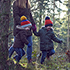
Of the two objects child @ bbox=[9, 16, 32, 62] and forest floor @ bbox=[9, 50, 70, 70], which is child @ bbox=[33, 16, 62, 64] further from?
child @ bbox=[9, 16, 32, 62]

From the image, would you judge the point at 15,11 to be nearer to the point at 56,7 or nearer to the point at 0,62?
the point at 0,62

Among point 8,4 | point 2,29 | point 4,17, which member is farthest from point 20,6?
point 2,29

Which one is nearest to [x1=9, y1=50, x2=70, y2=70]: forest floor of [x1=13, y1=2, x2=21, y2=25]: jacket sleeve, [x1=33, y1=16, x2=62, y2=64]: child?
[x1=33, y1=16, x2=62, y2=64]: child

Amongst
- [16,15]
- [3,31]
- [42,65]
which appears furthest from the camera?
[42,65]

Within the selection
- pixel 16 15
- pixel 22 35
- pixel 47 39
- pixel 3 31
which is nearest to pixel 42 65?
pixel 47 39

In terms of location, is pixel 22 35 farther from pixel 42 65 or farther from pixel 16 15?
pixel 42 65

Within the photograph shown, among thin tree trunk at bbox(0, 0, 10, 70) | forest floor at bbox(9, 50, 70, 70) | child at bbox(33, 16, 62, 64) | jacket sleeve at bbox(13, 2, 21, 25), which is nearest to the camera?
thin tree trunk at bbox(0, 0, 10, 70)

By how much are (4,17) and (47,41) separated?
2.21m

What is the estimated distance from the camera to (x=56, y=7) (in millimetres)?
8109

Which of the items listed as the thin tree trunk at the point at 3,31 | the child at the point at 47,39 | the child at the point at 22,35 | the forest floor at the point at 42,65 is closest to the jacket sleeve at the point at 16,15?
the child at the point at 22,35

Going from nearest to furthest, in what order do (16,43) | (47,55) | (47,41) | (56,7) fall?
(16,43), (47,41), (47,55), (56,7)

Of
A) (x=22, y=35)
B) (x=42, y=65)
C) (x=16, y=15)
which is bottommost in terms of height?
(x=42, y=65)

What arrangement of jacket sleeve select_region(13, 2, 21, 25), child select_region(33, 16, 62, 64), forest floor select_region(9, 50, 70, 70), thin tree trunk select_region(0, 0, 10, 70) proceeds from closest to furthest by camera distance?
thin tree trunk select_region(0, 0, 10, 70) → forest floor select_region(9, 50, 70, 70) → jacket sleeve select_region(13, 2, 21, 25) → child select_region(33, 16, 62, 64)

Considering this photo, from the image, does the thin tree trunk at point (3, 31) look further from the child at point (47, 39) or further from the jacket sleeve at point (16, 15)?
the child at point (47, 39)
